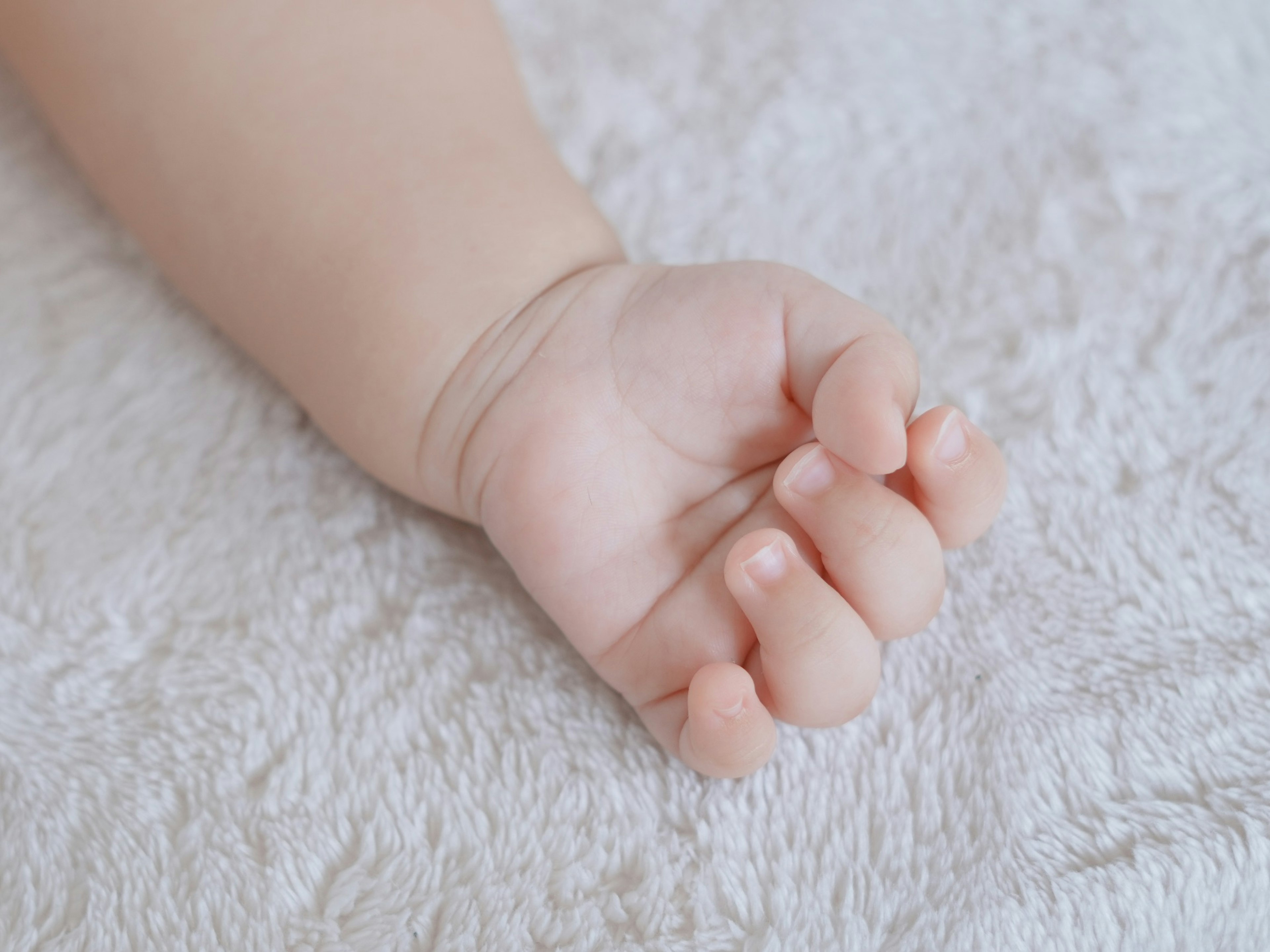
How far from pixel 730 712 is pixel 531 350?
0.21m

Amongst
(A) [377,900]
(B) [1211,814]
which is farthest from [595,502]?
(B) [1211,814]

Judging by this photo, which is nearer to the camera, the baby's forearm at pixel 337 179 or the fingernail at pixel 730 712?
the fingernail at pixel 730 712

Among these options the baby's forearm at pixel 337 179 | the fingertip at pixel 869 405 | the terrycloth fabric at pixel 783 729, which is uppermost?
the baby's forearm at pixel 337 179

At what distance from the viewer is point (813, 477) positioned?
1.47 feet

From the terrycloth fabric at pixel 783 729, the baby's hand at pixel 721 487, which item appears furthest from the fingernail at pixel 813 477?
the terrycloth fabric at pixel 783 729

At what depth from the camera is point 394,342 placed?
532mm

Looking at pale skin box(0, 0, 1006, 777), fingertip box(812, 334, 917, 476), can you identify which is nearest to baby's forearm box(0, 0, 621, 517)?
pale skin box(0, 0, 1006, 777)

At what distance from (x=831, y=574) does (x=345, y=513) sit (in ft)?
0.90

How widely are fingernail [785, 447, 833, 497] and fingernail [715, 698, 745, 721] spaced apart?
96 mm

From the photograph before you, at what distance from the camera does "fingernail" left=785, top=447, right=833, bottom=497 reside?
1.47ft

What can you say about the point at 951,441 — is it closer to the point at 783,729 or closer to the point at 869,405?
the point at 869,405

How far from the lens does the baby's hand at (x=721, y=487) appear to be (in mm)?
432

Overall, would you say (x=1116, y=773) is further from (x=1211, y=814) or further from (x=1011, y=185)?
(x=1011, y=185)

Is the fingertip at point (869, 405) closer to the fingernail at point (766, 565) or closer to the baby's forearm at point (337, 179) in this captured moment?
the fingernail at point (766, 565)
